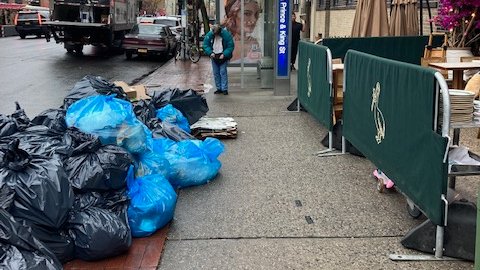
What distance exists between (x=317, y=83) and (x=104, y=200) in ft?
14.2

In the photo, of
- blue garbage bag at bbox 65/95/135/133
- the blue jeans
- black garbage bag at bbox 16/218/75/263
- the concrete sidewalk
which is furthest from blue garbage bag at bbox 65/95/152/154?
the blue jeans

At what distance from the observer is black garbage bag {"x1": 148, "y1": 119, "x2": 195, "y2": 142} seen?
20.0 feet

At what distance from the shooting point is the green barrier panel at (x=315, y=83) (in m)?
7.16

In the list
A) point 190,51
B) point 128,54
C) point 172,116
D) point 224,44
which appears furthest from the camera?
point 128,54

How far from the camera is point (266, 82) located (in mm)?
13227

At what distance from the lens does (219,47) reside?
39.4ft

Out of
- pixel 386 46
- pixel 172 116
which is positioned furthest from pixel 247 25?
pixel 172 116

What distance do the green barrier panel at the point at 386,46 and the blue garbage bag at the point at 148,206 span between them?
6.79 meters

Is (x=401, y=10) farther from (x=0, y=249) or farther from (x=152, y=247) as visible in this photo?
(x=0, y=249)

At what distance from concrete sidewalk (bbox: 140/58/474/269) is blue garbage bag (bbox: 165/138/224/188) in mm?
108

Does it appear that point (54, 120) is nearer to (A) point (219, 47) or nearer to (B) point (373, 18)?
(A) point (219, 47)

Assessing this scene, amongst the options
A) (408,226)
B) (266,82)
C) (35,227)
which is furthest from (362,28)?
(35,227)

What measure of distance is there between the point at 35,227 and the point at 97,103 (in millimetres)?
1722

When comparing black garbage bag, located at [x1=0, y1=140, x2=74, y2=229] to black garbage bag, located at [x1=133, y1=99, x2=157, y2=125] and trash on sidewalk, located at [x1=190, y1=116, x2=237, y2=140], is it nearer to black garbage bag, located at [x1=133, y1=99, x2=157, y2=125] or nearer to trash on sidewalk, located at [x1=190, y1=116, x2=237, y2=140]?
black garbage bag, located at [x1=133, y1=99, x2=157, y2=125]
